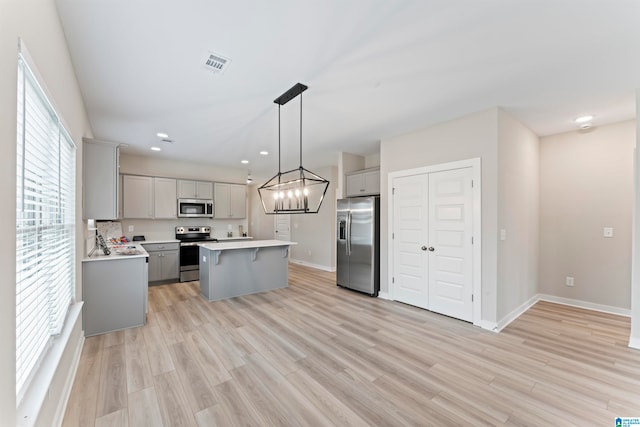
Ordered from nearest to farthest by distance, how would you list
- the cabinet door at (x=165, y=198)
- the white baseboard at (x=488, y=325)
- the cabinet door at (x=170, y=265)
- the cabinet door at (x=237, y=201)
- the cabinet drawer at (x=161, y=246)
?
the white baseboard at (x=488, y=325), the cabinet drawer at (x=161, y=246), the cabinet door at (x=170, y=265), the cabinet door at (x=165, y=198), the cabinet door at (x=237, y=201)

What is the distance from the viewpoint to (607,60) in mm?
2289

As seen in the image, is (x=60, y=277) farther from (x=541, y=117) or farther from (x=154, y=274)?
(x=541, y=117)

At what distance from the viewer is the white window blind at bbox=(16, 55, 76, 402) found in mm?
1233

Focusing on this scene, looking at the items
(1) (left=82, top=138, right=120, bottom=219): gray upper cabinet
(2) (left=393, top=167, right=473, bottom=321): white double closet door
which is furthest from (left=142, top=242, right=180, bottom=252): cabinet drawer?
(2) (left=393, top=167, right=473, bottom=321): white double closet door

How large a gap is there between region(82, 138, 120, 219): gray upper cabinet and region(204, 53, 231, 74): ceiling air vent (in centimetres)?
183

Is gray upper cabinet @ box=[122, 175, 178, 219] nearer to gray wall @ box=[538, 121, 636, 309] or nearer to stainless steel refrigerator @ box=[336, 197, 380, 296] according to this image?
stainless steel refrigerator @ box=[336, 197, 380, 296]

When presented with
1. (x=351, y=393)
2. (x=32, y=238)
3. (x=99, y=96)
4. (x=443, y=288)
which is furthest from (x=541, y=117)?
(x=99, y=96)

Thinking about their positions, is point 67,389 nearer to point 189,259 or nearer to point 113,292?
point 113,292

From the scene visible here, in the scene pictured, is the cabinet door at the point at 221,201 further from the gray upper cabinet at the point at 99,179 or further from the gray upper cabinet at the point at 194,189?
the gray upper cabinet at the point at 99,179

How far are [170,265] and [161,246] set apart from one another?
44 centimetres

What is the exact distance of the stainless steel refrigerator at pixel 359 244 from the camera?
4723 mm

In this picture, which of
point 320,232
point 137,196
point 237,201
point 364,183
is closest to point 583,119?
point 364,183

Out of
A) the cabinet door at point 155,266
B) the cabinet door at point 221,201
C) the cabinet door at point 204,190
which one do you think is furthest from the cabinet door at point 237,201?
the cabinet door at point 155,266

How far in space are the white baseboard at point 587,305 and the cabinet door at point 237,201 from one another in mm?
6545
